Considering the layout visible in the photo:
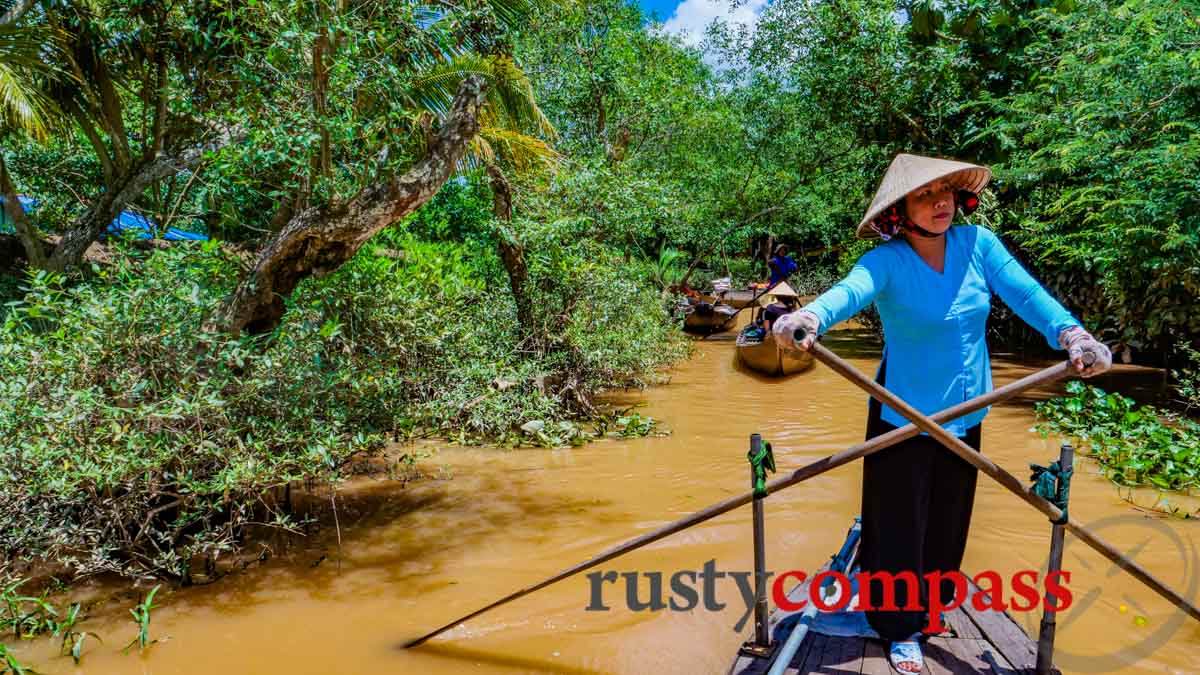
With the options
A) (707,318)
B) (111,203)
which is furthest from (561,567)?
(707,318)

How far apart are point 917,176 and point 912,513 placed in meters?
1.18

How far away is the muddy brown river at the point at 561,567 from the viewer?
3508 millimetres

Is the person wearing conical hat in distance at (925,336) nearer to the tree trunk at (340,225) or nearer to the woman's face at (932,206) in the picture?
the woman's face at (932,206)

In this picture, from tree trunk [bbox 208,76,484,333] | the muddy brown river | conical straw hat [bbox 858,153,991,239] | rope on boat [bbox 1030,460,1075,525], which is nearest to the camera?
rope on boat [bbox 1030,460,1075,525]

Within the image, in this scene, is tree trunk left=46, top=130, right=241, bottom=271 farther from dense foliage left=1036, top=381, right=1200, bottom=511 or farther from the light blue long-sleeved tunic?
dense foliage left=1036, top=381, right=1200, bottom=511

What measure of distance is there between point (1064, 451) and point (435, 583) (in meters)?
3.39

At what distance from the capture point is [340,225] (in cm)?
452

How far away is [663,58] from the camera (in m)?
16.1

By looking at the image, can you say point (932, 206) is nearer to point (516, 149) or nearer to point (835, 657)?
point (835, 657)

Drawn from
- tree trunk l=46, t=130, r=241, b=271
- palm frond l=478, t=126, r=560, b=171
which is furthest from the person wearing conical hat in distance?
tree trunk l=46, t=130, r=241, b=271

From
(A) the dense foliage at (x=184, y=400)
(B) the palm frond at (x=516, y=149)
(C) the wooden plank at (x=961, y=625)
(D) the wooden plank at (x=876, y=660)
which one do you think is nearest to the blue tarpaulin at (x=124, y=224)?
(B) the palm frond at (x=516, y=149)

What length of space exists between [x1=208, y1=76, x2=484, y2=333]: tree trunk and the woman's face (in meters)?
2.92

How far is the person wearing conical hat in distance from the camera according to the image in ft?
8.30

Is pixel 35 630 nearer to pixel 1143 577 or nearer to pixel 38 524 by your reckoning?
pixel 38 524
